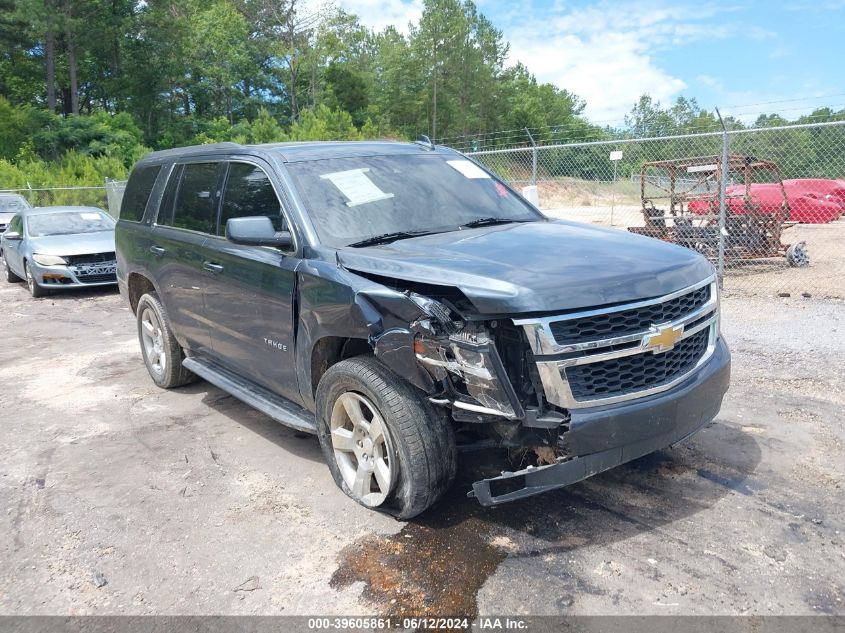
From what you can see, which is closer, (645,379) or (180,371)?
(645,379)

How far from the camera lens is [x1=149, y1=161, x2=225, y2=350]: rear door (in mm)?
4887

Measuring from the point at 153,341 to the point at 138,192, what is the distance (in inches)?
52.6

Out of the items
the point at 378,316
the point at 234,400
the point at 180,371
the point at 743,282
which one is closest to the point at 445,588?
the point at 378,316

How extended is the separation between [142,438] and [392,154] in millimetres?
2697

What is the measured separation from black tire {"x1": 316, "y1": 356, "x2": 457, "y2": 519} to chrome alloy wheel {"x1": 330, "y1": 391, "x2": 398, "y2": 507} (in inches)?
1.4

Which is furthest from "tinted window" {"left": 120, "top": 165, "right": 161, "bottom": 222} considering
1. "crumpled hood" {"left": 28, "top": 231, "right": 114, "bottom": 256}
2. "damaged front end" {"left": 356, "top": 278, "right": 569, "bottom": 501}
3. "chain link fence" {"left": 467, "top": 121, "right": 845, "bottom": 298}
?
"chain link fence" {"left": 467, "top": 121, "right": 845, "bottom": 298}

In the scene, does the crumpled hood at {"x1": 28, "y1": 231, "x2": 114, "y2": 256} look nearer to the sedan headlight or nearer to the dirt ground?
the sedan headlight

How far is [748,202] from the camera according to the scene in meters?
12.4

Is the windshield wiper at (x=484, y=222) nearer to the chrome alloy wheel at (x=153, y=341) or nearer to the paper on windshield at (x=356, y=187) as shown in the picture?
the paper on windshield at (x=356, y=187)

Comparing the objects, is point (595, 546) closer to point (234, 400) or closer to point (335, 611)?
point (335, 611)

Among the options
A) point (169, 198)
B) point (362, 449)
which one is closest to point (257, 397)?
point (362, 449)

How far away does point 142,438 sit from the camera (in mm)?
4930

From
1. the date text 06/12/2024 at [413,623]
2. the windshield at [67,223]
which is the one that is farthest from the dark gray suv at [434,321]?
the windshield at [67,223]

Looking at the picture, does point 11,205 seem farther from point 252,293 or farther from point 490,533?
point 490,533
